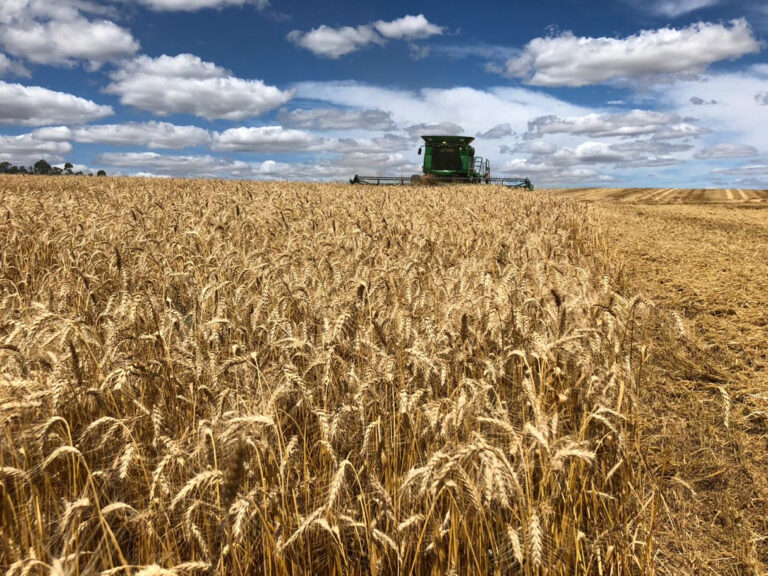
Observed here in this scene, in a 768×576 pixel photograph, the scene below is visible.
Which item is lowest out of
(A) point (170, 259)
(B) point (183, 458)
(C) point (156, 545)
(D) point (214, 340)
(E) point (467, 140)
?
(C) point (156, 545)

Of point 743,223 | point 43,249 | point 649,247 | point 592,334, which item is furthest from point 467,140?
point 592,334

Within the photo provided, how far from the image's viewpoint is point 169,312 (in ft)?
9.95

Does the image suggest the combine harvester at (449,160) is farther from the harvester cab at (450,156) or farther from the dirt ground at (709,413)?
the dirt ground at (709,413)

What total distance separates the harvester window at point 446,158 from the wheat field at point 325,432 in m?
25.2

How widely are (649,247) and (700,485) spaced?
22.3ft

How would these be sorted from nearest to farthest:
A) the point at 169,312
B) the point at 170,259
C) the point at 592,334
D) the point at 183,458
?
the point at 183,458, the point at 592,334, the point at 169,312, the point at 170,259

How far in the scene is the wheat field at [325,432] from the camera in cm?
180

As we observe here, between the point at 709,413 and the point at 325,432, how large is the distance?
2.90 meters

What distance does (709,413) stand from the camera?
11.1ft

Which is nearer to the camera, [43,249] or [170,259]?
[170,259]

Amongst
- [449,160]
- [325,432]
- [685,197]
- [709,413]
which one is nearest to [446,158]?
[449,160]

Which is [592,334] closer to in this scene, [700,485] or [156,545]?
[700,485]

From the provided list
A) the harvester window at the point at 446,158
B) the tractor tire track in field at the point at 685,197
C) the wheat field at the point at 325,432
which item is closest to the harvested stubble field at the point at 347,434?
the wheat field at the point at 325,432

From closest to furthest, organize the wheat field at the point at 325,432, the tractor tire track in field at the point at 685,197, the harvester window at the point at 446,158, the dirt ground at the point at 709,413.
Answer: the wheat field at the point at 325,432
the dirt ground at the point at 709,413
the tractor tire track in field at the point at 685,197
the harvester window at the point at 446,158
